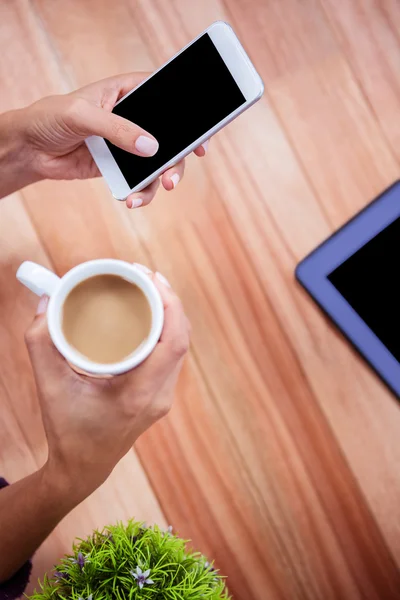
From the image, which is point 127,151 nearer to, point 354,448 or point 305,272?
point 305,272

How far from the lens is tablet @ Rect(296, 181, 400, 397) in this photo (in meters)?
0.78

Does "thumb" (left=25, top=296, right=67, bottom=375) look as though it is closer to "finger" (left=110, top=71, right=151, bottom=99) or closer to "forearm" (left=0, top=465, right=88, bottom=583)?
"forearm" (left=0, top=465, right=88, bottom=583)

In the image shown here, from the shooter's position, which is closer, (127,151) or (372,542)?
(127,151)

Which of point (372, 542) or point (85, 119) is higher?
point (85, 119)

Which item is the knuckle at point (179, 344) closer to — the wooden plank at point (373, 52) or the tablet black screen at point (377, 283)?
the tablet black screen at point (377, 283)

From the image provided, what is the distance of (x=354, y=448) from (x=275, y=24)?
697mm

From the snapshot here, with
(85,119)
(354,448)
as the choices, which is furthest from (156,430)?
(85,119)

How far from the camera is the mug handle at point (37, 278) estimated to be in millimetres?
536

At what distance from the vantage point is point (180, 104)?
60 centimetres

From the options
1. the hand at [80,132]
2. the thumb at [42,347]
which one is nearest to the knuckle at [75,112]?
the hand at [80,132]

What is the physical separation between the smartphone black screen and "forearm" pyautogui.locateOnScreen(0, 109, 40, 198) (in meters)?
0.13

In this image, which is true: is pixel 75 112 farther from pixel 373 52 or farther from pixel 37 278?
pixel 373 52

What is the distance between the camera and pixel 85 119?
591 millimetres

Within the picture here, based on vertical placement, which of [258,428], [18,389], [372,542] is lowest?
[372,542]
